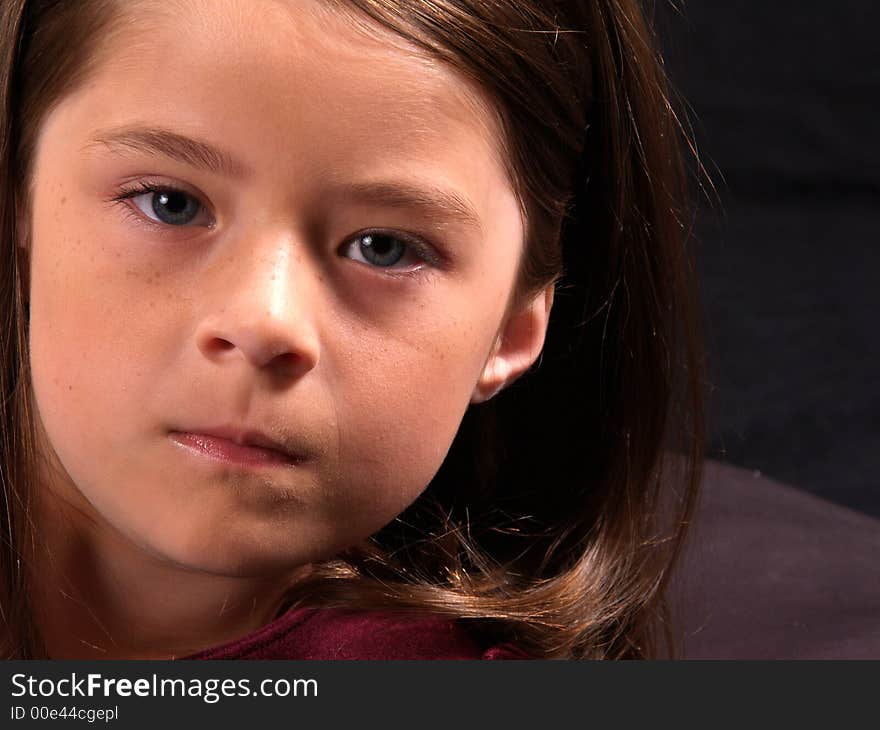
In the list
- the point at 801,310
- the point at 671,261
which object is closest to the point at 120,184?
the point at 671,261

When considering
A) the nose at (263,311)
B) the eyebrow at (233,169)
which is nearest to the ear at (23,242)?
the eyebrow at (233,169)

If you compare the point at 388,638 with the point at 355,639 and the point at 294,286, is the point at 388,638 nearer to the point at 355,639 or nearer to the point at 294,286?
the point at 355,639

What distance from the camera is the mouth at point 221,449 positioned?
58.2 inches

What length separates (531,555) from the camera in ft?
6.40

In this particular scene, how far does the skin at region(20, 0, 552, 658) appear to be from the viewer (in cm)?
142

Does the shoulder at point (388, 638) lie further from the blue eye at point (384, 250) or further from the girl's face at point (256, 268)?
the blue eye at point (384, 250)

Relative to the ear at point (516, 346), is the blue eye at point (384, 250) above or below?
above

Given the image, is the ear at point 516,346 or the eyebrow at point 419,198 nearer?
the eyebrow at point 419,198

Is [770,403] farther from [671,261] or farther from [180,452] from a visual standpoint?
[180,452]

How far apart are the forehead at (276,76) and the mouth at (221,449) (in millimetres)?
241

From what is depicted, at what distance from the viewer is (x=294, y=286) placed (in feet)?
4.74

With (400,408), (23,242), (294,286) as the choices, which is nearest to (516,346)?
(400,408)

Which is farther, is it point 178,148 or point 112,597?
point 112,597

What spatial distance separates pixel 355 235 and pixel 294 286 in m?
0.08
